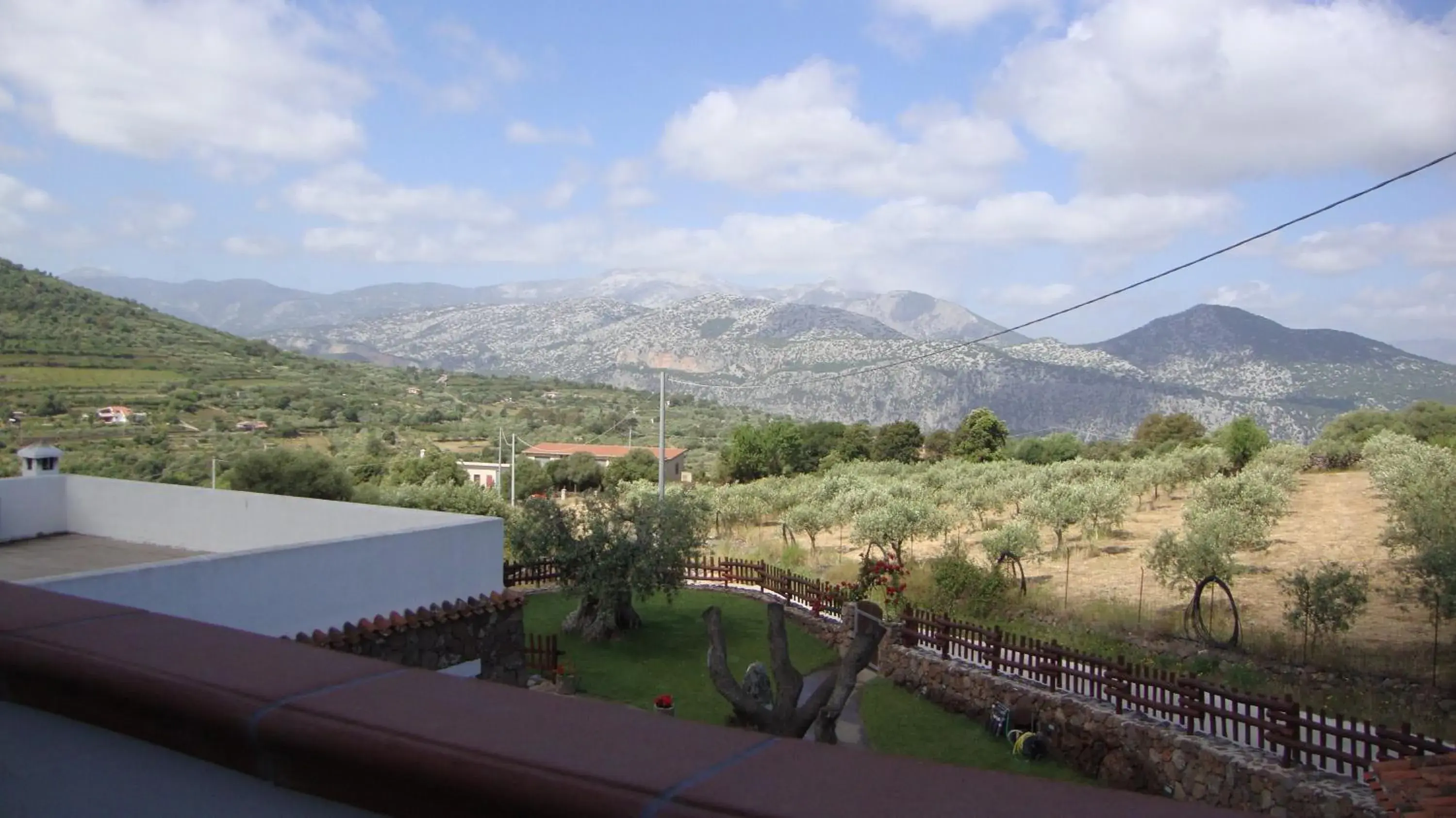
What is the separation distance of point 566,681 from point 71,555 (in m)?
7.07

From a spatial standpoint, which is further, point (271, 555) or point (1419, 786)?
point (271, 555)

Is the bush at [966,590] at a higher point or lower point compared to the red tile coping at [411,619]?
lower

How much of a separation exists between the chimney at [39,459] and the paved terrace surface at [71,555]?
1.00 metres

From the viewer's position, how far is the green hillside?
125ft

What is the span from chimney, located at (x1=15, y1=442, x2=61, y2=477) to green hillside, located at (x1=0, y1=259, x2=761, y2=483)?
18.0m

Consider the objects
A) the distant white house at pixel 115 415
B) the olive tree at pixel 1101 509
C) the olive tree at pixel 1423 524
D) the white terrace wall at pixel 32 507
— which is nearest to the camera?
the white terrace wall at pixel 32 507

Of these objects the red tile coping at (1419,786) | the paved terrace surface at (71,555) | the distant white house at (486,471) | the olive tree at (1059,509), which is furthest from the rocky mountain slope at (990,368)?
the paved terrace surface at (71,555)

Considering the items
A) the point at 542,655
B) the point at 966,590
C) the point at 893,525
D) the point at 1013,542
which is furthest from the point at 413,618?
the point at 893,525

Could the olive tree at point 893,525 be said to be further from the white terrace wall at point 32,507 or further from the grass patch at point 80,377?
the grass patch at point 80,377

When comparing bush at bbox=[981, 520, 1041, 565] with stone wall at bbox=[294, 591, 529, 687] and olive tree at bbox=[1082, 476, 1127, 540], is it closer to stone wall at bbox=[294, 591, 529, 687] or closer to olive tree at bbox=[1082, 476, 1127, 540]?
olive tree at bbox=[1082, 476, 1127, 540]

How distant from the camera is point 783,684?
10500 millimetres

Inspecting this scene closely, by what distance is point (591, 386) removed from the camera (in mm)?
102188

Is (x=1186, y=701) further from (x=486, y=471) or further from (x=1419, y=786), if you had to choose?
(x=486, y=471)

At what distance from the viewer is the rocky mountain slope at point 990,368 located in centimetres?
8106
